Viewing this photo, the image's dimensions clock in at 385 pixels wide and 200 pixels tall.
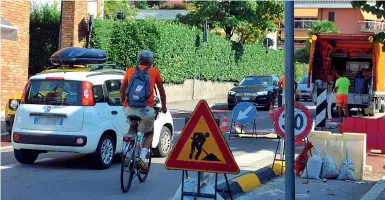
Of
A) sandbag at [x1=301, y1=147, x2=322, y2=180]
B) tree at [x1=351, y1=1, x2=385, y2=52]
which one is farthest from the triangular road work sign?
sandbag at [x1=301, y1=147, x2=322, y2=180]

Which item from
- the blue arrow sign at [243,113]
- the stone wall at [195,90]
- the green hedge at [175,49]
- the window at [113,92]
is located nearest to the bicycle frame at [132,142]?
the window at [113,92]

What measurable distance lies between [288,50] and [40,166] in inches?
267

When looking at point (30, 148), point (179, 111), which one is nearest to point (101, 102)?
point (30, 148)

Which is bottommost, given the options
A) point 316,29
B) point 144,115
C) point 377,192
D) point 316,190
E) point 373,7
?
point 316,190

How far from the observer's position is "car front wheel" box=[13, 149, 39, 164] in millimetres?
11788

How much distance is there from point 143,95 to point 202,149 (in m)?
2.38

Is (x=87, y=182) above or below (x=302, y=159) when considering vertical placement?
below

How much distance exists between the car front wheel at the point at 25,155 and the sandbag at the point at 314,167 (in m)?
4.70

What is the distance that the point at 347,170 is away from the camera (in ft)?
36.6

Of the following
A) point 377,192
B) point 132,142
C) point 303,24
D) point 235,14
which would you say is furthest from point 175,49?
point 303,24

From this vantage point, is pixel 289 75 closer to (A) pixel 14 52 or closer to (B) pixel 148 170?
(B) pixel 148 170

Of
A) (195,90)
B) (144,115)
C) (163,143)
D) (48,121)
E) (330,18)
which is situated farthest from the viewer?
(330,18)

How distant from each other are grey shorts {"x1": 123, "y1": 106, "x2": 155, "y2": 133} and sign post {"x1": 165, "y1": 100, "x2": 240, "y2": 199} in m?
2.17

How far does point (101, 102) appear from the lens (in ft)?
38.3
